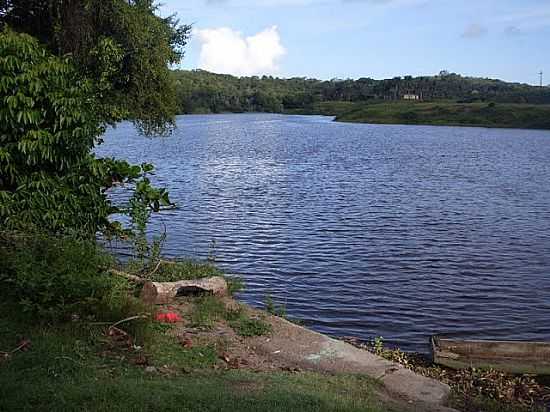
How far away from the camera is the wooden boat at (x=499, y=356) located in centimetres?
1043

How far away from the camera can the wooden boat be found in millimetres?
10430

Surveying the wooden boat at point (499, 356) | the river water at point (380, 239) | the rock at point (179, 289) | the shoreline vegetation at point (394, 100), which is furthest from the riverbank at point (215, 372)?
the shoreline vegetation at point (394, 100)

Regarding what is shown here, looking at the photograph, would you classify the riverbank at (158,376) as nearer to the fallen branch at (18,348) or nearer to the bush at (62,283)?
the fallen branch at (18,348)

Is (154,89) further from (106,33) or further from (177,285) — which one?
(177,285)

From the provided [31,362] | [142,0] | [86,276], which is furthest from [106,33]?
[31,362]

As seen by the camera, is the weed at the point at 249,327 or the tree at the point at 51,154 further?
the tree at the point at 51,154

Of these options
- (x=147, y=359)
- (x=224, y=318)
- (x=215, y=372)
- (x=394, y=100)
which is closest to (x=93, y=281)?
(x=147, y=359)

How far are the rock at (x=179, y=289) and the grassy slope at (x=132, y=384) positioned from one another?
52.1 inches

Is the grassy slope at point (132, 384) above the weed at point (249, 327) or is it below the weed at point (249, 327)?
above

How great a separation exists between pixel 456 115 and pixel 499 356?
103776 mm

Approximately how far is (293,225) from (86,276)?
1547 cm

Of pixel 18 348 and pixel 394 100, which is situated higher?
pixel 394 100

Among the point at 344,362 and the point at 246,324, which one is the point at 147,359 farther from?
the point at 344,362

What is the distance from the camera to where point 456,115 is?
110 metres
